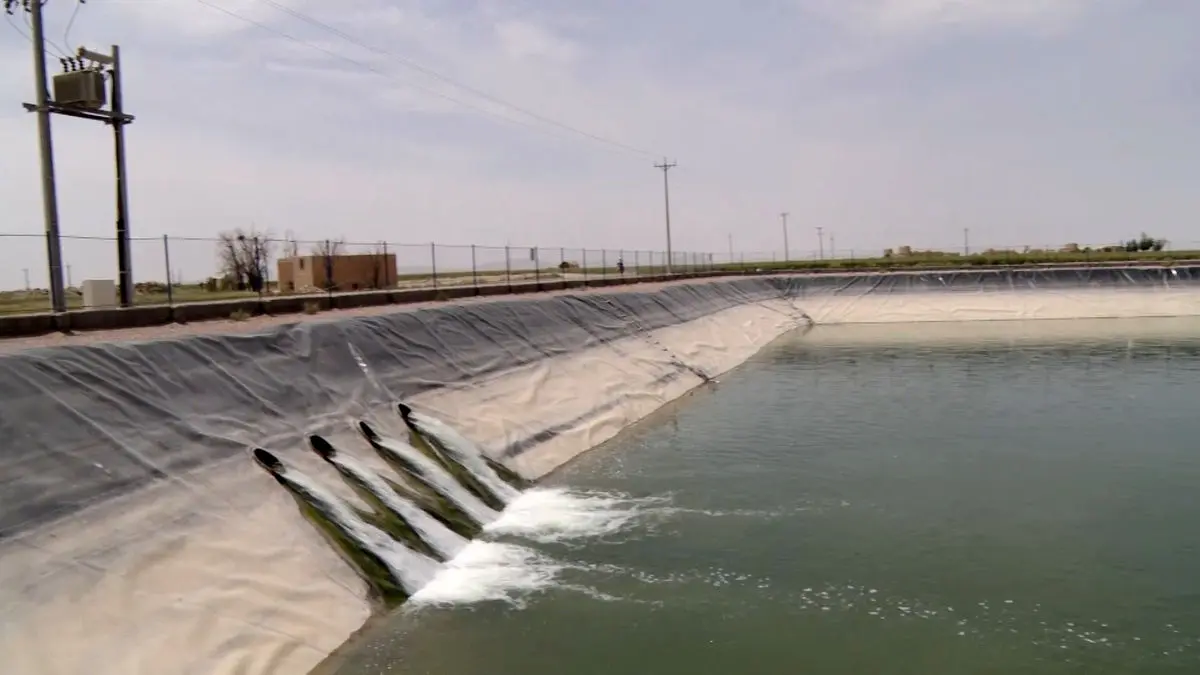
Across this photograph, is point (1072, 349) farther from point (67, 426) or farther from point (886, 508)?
point (67, 426)

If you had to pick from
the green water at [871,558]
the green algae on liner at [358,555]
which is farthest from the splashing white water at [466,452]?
the green algae on liner at [358,555]

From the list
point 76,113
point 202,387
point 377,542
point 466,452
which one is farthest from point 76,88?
point 377,542

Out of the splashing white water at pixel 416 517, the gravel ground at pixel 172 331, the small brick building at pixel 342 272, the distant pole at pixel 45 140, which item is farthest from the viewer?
the small brick building at pixel 342 272

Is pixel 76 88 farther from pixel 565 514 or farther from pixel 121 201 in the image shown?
pixel 565 514

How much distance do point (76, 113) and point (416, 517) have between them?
550 inches

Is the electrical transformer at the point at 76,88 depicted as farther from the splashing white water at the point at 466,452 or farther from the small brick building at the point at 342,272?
the small brick building at the point at 342,272

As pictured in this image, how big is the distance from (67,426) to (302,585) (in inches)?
145

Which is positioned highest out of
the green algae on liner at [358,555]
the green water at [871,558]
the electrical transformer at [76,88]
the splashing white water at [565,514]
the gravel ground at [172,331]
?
the electrical transformer at [76,88]

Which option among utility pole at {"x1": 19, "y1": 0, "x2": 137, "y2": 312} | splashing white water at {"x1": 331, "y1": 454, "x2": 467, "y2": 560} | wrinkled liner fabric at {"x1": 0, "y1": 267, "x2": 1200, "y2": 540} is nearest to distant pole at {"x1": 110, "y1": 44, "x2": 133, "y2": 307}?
utility pole at {"x1": 19, "y1": 0, "x2": 137, "y2": 312}

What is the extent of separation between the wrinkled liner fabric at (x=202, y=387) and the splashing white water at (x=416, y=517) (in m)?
1.55

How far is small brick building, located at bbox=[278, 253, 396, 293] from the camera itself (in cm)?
3641

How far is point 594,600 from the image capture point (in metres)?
11.6

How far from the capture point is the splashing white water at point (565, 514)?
47.9 ft

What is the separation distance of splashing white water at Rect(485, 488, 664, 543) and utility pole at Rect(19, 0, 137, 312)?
10.3m
